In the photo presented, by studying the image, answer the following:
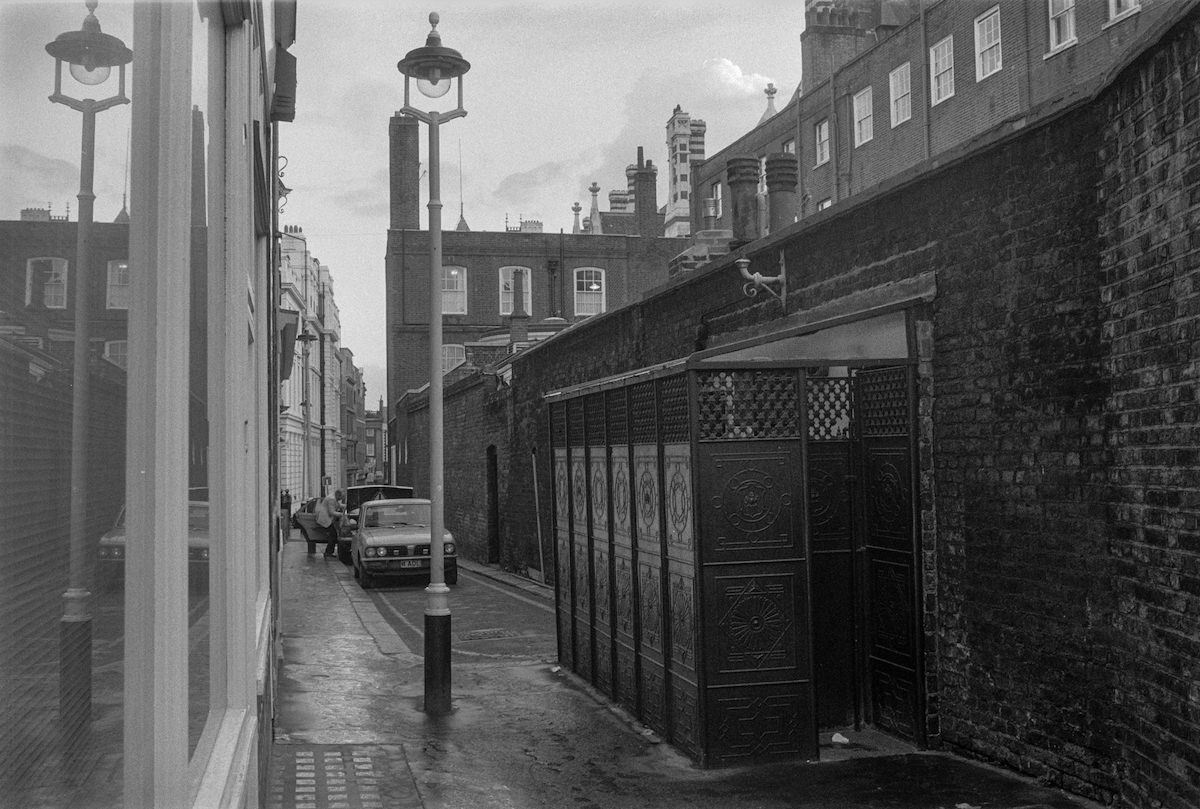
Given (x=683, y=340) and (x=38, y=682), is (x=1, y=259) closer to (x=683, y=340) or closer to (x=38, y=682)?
(x=38, y=682)

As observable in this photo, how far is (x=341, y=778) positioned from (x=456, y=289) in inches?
1817

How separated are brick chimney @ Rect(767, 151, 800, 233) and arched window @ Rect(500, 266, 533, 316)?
134 feet

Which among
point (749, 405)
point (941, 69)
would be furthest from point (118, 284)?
point (941, 69)

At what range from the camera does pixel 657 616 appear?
8930 millimetres

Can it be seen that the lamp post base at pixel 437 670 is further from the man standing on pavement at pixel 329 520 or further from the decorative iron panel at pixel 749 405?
the man standing on pavement at pixel 329 520

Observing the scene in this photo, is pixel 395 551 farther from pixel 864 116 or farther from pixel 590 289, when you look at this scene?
pixel 590 289

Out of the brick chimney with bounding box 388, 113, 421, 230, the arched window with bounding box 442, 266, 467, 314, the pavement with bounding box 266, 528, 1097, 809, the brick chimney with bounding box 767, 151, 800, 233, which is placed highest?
the brick chimney with bounding box 388, 113, 421, 230

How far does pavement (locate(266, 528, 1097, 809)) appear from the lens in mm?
7043

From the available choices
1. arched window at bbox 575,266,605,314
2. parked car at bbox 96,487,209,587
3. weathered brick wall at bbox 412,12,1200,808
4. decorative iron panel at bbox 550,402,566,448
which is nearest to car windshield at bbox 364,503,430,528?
decorative iron panel at bbox 550,402,566,448

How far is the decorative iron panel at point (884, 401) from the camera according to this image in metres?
8.39

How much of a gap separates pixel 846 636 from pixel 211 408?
6.97 metres

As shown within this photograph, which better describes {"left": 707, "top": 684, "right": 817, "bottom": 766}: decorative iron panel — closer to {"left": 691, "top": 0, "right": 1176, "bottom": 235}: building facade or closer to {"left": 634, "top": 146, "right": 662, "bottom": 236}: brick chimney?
{"left": 691, "top": 0, "right": 1176, "bottom": 235}: building facade

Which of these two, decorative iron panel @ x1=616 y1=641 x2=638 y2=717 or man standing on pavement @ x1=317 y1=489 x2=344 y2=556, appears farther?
man standing on pavement @ x1=317 y1=489 x2=344 y2=556

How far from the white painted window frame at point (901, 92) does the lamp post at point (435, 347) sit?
83.6ft
